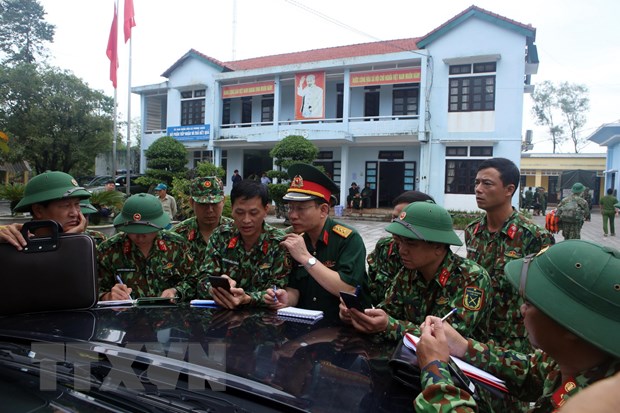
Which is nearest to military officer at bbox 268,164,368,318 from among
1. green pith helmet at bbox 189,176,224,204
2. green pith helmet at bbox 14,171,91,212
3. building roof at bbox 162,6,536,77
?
green pith helmet at bbox 189,176,224,204

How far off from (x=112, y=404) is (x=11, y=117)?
81.6ft

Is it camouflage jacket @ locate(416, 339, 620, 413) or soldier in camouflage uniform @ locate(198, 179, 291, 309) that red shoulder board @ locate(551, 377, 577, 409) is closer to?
camouflage jacket @ locate(416, 339, 620, 413)

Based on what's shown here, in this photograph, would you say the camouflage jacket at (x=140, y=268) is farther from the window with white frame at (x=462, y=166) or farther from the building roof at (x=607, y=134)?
the building roof at (x=607, y=134)

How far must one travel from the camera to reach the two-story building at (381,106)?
51.9 feet

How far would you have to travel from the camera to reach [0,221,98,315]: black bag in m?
1.71

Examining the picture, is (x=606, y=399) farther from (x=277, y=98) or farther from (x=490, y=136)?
(x=277, y=98)

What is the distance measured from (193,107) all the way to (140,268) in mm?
21181

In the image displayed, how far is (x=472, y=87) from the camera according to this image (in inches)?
637

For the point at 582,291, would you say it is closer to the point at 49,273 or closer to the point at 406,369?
the point at 406,369

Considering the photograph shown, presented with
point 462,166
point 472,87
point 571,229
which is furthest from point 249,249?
point 472,87

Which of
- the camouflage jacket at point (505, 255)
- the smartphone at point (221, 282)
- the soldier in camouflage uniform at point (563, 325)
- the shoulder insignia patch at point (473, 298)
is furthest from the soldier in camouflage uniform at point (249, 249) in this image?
the camouflage jacket at point (505, 255)

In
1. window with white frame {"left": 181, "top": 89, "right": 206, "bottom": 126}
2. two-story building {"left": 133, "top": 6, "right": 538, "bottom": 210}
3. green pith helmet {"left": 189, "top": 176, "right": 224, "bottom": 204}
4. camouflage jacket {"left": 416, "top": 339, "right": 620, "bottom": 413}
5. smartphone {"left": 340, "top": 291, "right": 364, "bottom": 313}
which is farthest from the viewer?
window with white frame {"left": 181, "top": 89, "right": 206, "bottom": 126}

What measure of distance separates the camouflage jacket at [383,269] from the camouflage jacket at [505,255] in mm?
795

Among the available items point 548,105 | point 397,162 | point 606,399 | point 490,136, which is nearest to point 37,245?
point 606,399
